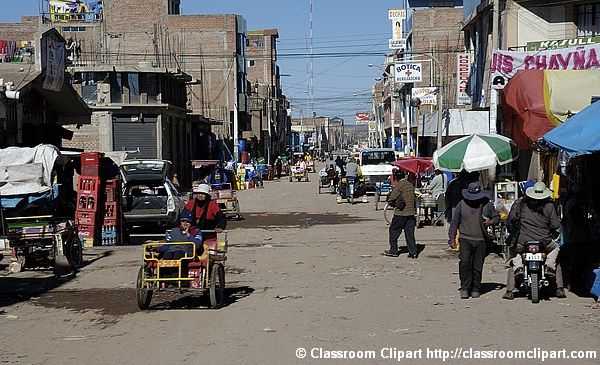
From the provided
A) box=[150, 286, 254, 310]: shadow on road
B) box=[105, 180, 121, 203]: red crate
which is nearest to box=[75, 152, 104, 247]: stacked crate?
box=[105, 180, 121, 203]: red crate

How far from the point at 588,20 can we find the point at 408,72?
889 inches

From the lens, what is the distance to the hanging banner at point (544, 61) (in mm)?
18922

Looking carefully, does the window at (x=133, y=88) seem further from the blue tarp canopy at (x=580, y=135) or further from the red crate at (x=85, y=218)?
the blue tarp canopy at (x=580, y=135)

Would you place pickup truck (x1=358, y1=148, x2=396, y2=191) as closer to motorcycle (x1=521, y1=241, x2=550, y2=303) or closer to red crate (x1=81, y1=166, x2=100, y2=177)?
red crate (x1=81, y1=166, x2=100, y2=177)

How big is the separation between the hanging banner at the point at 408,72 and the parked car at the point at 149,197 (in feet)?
94.6

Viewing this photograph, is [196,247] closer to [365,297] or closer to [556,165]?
[365,297]

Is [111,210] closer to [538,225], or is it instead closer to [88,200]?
[88,200]

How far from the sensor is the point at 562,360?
8531 millimetres

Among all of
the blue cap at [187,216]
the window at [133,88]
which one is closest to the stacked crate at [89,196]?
the blue cap at [187,216]

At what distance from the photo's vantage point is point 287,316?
11359 millimetres

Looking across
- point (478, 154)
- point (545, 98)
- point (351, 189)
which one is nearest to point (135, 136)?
point (351, 189)

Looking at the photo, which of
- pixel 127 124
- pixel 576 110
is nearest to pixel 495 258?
pixel 576 110

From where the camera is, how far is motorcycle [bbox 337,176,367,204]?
37.5m

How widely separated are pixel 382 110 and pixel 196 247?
104177mm
